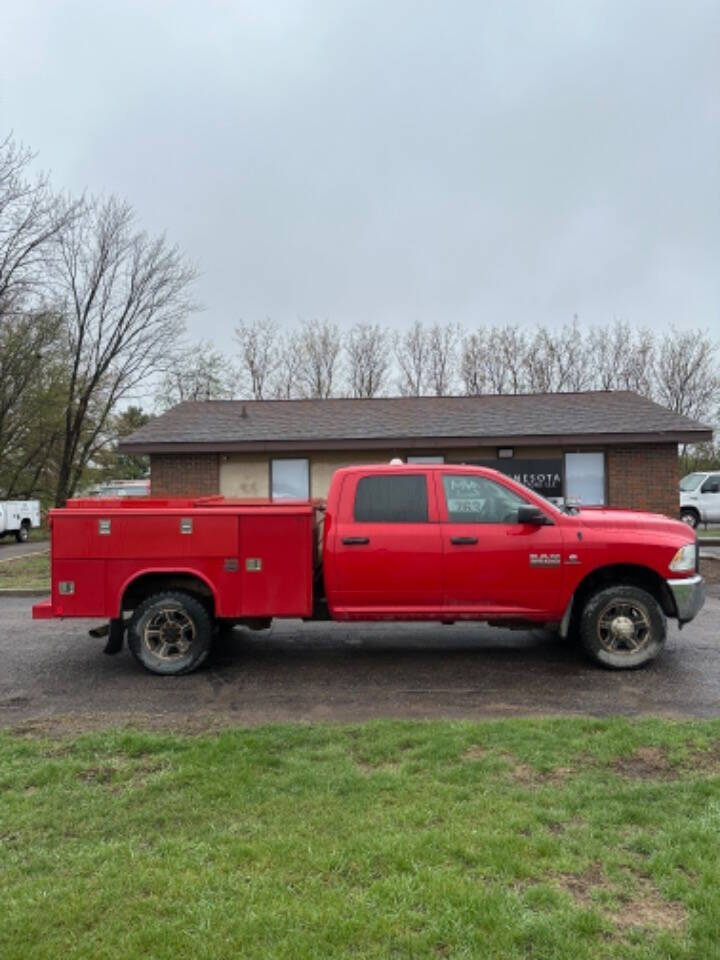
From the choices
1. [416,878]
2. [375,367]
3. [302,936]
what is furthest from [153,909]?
[375,367]

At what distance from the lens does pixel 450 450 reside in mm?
15617

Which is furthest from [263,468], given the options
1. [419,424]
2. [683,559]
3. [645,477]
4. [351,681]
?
[683,559]

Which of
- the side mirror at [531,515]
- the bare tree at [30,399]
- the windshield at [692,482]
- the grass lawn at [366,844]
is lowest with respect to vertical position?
the grass lawn at [366,844]

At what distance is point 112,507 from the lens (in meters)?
6.63

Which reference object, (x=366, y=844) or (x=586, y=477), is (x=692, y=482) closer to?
(x=586, y=477)

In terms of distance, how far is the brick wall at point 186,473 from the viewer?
15477 millimetres

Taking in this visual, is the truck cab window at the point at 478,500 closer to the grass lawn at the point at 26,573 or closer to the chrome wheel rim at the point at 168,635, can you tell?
the chrome wheel rim at the point at 168,635

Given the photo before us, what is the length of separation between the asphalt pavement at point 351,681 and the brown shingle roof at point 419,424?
7.40 meters

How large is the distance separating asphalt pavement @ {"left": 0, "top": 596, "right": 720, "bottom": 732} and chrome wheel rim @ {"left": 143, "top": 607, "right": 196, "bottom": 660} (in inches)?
9.9

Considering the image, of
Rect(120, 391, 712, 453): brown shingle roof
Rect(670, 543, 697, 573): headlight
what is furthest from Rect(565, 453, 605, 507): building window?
Rect(670, 543, 697, 573): headlight

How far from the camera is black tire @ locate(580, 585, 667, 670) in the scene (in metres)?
6.13

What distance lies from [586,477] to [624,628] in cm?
974

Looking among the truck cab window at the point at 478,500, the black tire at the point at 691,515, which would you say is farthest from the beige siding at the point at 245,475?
the black tire at the point at 691,515

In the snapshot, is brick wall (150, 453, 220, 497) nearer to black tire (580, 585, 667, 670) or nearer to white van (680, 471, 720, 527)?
black tire (580, 585, 667, 670)
